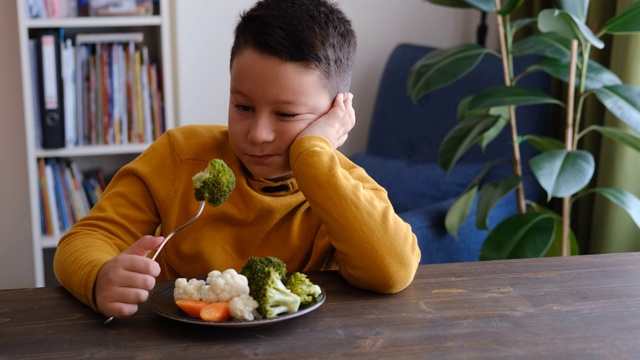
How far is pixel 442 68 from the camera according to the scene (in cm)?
258

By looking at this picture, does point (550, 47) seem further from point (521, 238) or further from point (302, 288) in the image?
point (302, 288)

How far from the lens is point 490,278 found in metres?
1.29

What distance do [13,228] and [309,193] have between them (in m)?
2.40

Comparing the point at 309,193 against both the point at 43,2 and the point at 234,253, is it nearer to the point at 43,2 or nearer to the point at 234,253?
the point at 234,253

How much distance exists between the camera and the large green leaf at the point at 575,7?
228 centimetres

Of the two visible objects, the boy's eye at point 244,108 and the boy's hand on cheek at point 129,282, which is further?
the boy's eye at point 244,108

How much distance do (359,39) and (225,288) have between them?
2.60m

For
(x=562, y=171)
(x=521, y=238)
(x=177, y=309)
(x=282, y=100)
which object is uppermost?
(x=282, y=100)

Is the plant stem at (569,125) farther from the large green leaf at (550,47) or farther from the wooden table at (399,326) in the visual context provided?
the wooden table at (399,326)

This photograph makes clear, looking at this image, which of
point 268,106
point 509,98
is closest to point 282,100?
point 268,106

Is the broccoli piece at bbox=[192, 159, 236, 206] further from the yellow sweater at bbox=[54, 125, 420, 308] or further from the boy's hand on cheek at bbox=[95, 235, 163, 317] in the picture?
the yellow sweater at bbox=[54, 125, 420, 308]

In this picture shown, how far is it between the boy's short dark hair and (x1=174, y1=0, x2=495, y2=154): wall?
183 cm

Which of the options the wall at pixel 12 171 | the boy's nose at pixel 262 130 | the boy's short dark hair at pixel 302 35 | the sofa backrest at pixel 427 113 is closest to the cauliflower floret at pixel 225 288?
the boy's nose at pixel 262 130

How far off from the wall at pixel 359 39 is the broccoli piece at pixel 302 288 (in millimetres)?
2142
